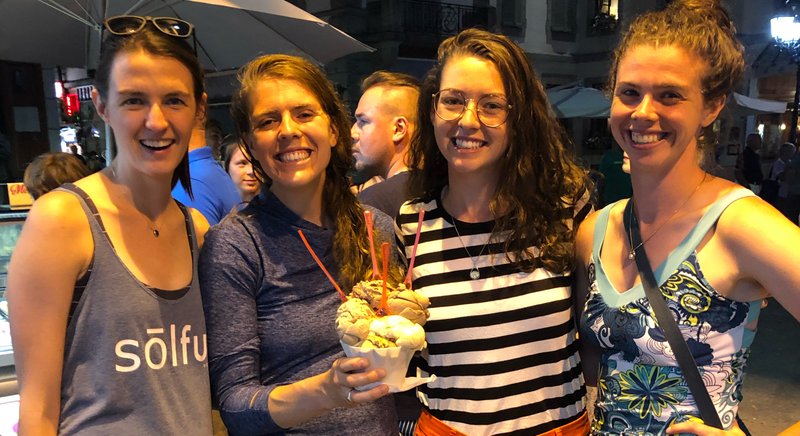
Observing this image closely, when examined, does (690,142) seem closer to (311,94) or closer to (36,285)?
(311,94)

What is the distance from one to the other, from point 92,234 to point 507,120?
4.07 ft

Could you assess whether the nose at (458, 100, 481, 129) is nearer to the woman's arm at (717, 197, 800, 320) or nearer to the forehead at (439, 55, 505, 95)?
the forehead at (439, 55, 505, 95)

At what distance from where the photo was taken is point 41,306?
1399 mm

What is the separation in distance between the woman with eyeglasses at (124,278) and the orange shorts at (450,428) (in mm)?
657

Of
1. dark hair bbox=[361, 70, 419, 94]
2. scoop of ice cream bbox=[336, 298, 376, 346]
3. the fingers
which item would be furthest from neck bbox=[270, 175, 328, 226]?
dark hair bbox=[361, 70, 419, 94]

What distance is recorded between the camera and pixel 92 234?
148 cm

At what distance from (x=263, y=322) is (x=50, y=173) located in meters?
2.85

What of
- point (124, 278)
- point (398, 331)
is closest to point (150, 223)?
point (124, 278)

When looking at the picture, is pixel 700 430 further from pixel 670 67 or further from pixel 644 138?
pixel 670 67

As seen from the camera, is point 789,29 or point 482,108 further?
point 789,29

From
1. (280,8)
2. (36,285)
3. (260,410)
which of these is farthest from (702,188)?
(280,8)

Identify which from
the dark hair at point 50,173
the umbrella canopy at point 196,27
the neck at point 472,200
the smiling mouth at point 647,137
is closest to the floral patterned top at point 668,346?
the smiling mouth at point 647,137

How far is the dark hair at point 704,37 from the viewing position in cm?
155

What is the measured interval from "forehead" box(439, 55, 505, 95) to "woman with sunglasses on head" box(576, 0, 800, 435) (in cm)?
36
